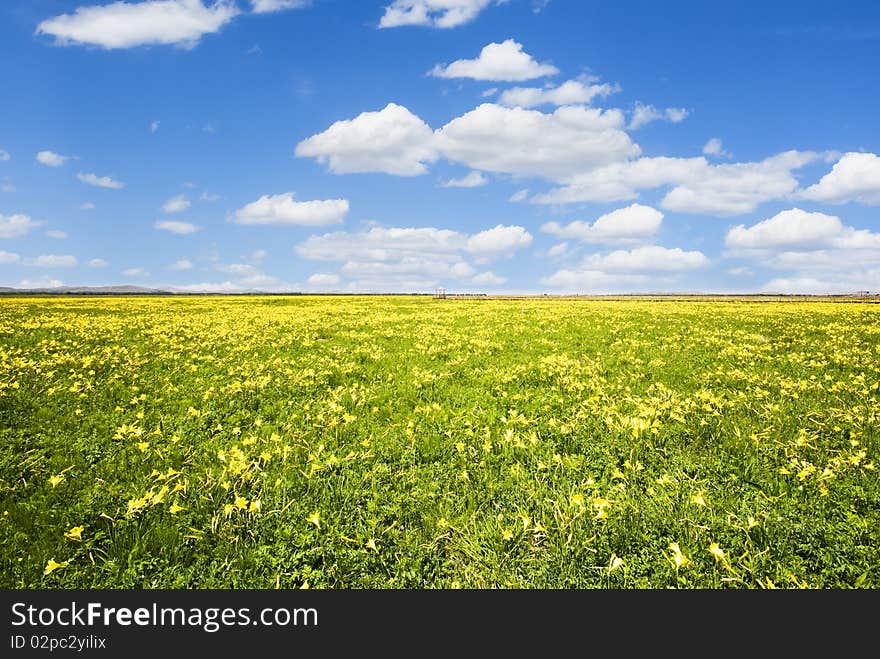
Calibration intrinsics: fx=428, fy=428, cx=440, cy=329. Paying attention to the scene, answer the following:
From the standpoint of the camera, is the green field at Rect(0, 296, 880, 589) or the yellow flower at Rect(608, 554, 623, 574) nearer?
the yellow flower at Rect(608, 554, 623, 574)

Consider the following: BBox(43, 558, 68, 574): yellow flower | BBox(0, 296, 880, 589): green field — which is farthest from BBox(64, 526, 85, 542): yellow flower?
BBox(43, 558, 68, 574): yellow flower

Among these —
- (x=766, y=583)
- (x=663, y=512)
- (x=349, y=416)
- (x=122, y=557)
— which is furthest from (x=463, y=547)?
(x=349, y=416)

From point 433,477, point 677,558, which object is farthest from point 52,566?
point 677,558

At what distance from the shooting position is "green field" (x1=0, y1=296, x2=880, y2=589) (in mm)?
4230

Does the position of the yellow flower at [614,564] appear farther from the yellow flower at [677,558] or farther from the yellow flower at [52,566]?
the yellow flower at [52,566]

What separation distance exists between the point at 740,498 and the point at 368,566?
471cm

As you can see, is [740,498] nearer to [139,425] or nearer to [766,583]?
[766,583]

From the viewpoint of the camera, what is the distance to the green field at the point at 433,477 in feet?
13.9

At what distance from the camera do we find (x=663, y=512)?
16.7 ft

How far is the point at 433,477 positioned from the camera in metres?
6.05

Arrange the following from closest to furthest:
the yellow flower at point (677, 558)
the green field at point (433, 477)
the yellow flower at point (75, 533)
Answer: the yellow flower at point (677, 558), the green field at point (433, 477), the yellow flower at point (75, 533)

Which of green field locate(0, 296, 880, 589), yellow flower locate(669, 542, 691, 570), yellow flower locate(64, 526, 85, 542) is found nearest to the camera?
yellow flower locate(669, 542, 691, 570)

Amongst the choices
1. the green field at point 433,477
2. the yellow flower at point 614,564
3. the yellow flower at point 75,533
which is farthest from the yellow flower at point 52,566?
the yellow flower at point 614,564

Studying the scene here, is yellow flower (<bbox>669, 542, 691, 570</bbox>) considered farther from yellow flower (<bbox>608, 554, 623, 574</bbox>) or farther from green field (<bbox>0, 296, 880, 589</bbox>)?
yellow flower (<bbox>608, 554, 623, 574</bbox>)
